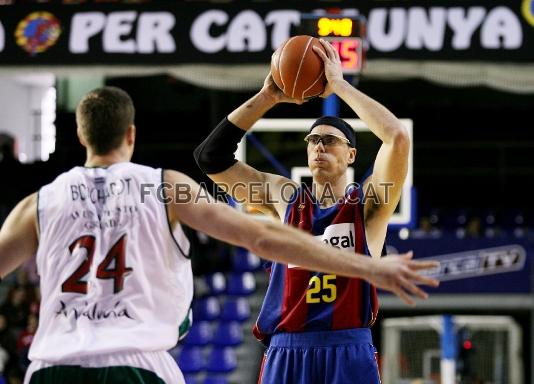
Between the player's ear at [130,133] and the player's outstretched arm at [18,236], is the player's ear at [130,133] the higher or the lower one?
the higher one

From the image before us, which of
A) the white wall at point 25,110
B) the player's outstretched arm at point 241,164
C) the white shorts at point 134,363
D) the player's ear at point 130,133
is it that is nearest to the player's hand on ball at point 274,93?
the player's outstretched arm at point 241,164

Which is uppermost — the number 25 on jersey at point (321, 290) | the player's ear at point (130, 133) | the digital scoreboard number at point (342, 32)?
the digital scoreboard number at point (342, 32)

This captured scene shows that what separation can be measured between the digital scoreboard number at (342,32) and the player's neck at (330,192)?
4659 mm

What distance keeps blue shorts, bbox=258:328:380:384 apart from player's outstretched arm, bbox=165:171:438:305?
1.66 meters

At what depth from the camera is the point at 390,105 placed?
1953 centimetres

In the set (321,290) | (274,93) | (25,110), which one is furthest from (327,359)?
(25,110)

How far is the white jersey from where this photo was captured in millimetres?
3771

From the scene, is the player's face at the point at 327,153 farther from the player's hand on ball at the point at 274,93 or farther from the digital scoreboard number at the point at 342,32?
the digital scoreboard number at the point at 342,32

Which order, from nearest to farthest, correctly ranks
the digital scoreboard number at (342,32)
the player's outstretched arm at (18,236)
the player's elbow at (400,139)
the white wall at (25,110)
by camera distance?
the player's outstretched arm at (18,236), the player's elbow at (400,139), the digital scoreboard number at (342,32), the white wall at (25,110)

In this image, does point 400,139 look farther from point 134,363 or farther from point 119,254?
point 134,363

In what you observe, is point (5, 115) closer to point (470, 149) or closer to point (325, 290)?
point (470, 149)

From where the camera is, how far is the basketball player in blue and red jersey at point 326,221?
5352 mm

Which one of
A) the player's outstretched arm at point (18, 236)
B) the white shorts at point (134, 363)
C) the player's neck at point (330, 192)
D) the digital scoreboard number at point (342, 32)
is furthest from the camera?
the digital scoreboard number at point (342, 32)

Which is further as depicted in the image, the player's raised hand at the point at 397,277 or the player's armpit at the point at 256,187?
the player's armpit at the point at 256,187
